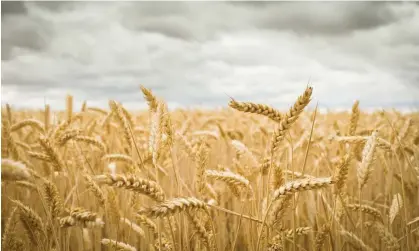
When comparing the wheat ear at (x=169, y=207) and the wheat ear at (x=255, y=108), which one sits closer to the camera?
the wheat ear at (x=169, y=207)

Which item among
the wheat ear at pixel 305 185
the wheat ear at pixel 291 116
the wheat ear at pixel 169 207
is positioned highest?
the wheat ear at pixel 291 116

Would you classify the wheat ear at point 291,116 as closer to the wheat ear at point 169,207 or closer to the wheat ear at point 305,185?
the wheat ear at point 305,185

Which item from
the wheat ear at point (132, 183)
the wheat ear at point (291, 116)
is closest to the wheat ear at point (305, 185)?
the wheat ear at point (291, 116)

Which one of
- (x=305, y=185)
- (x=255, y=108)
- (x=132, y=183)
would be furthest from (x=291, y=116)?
(x=132, y=183)

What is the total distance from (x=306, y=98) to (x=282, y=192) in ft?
0.93

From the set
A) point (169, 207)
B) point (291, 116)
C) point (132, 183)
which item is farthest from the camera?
point (291, 116)

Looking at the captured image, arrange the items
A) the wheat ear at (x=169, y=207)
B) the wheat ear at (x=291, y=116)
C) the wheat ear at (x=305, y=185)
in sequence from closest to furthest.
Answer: the wheat ear at (x=169, y=207), the wheat ear at (x=305, y=185), the wheat ear at (x=291, y=116)

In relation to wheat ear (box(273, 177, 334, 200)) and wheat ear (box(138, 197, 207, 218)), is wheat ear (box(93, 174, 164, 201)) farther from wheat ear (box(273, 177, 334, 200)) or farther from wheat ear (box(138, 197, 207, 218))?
wheat ear (box(273, 177, 334, 200))

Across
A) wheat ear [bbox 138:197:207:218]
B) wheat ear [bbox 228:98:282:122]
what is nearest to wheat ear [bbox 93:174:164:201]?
wheat ear [bbox 138:197:207:218]

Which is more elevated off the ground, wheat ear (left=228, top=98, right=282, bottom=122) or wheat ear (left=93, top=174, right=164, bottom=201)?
wheat ear (left=228, top=98, right=282, bottom=122)

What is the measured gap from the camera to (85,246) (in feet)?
6.31

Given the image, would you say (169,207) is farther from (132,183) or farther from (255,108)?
(255,108)

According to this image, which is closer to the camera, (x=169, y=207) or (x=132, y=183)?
(x=169, y=207)

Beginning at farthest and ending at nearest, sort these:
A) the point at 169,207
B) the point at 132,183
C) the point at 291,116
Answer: the point at 291,116
the point at 132,183
the point at 169,207
